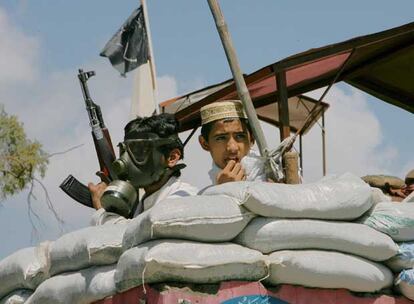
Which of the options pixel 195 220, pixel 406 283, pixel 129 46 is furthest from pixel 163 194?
pixel 129 46

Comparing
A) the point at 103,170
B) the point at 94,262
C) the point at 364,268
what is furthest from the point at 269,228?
the point at 103,170

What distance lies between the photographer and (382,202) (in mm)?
3514

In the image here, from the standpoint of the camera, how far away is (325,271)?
323cm

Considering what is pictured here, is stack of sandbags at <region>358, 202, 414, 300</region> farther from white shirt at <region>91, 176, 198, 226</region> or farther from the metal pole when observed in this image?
the metal pole

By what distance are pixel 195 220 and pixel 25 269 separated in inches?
32.8

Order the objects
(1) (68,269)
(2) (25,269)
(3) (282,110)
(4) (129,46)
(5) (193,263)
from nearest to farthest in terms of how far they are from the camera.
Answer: (5) (193,263)
(1) (68,269)
(2) (25,269)
(3) (282,110)
(4) (129,46)

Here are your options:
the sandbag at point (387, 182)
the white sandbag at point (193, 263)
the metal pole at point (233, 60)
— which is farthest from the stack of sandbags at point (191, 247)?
the sandbag at point (387, 182)

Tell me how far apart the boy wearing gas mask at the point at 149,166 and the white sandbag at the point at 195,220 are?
0.65 meters

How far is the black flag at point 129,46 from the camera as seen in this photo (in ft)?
25.1

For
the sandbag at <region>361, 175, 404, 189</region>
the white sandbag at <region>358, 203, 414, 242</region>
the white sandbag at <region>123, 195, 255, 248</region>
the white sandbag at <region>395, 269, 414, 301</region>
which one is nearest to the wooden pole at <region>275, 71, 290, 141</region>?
the sandbag at <region>361, 175, 404, 189</region>

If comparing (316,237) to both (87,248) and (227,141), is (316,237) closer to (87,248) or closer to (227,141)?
(87,248)

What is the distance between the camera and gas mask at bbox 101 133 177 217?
3883mm

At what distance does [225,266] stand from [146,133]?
39.1 inches

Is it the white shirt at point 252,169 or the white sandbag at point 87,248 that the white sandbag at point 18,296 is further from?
the white shirt at point 252,169
